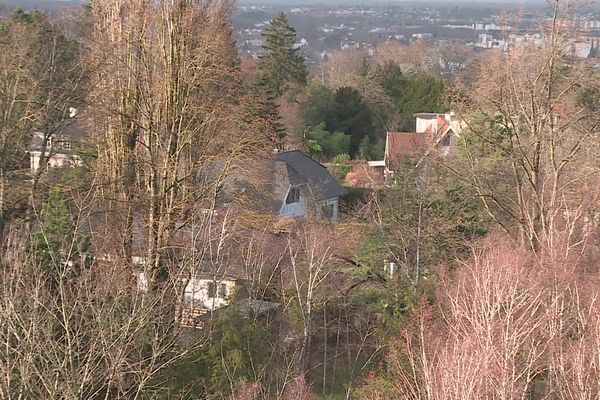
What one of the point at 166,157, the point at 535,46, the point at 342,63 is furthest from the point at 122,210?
the point at 342,63

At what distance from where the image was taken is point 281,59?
42312mm

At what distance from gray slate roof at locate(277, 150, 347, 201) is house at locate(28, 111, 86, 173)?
8.91 m

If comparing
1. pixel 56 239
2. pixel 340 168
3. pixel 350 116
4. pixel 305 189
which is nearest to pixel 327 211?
pixel 305 189

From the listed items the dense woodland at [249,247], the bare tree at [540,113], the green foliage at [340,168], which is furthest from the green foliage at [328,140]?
the bare tree at [540,113]

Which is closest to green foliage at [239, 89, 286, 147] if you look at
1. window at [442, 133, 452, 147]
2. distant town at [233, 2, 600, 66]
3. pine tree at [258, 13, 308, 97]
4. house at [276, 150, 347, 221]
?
house at [276, 150, 347, 221]

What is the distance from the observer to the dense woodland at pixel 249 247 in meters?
8.34

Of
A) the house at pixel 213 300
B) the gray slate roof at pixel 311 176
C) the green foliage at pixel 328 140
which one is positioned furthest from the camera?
the green foliage at pixel 328 140

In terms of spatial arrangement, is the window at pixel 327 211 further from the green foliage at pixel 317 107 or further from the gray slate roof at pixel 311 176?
the green foliage at pixel 317 107

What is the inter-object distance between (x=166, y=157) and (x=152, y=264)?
76.2 inches

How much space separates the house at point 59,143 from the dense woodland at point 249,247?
0.92 feet

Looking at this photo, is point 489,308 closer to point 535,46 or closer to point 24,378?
point 24,378

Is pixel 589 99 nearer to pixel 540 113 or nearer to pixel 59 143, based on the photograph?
pixel 540 113

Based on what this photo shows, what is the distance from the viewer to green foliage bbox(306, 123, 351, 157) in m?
36.1

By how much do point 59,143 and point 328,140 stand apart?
19.9 meters
